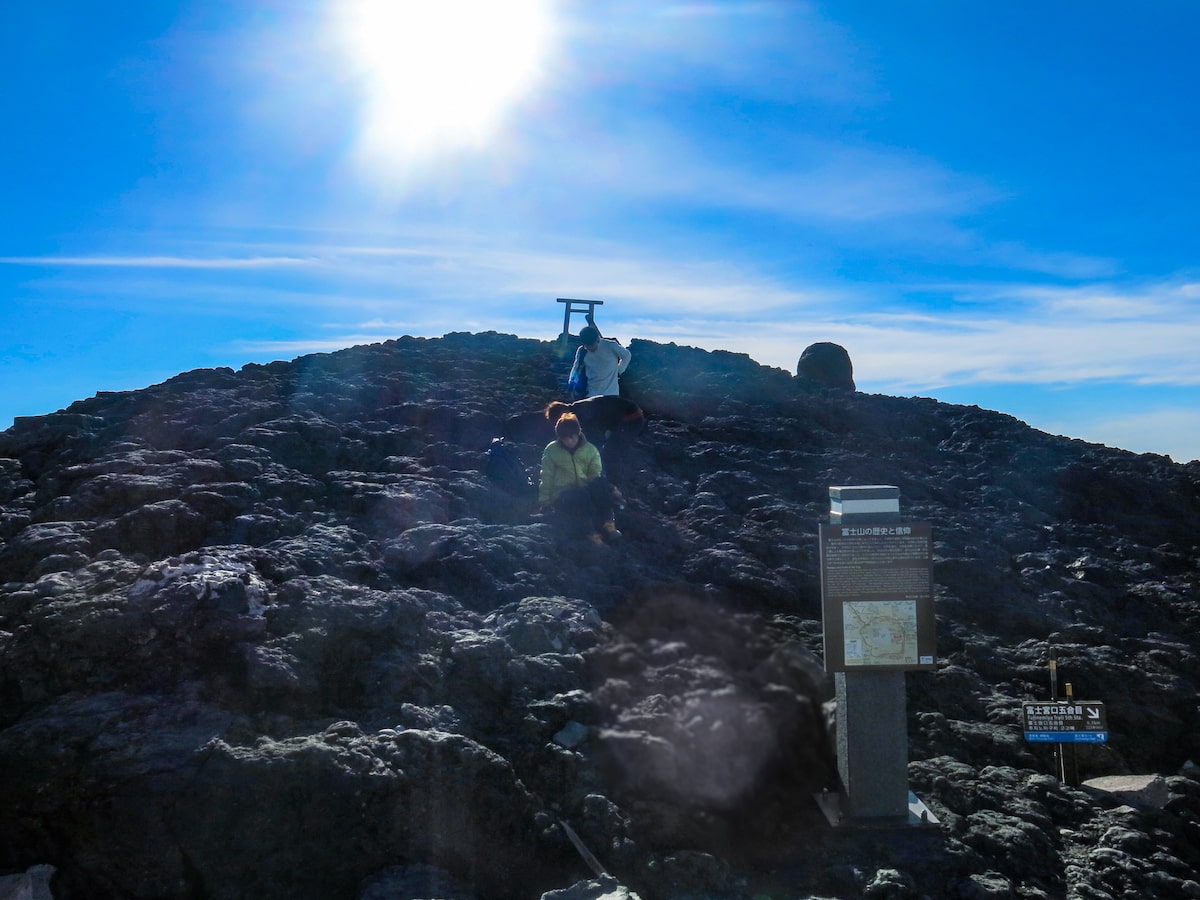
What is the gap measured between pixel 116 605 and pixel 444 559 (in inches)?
85.4

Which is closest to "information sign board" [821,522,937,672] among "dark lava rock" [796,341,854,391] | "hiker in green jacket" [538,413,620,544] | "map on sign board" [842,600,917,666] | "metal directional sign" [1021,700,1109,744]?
"map on sign board" [842,600,917,666]

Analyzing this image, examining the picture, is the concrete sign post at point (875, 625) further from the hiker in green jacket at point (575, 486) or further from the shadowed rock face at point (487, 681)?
the hiker in green jacket at point (575, 486)

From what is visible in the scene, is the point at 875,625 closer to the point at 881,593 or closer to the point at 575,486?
the point at 881,593

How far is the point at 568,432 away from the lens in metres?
7.84

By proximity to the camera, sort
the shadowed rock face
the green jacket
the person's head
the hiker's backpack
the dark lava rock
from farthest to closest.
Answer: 1. the dark lava rock
2. the hiker's backpack
3. the green jacket
4. the person's head
5. the shadowed rock face

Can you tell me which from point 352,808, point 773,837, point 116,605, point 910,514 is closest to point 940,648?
point 910,514

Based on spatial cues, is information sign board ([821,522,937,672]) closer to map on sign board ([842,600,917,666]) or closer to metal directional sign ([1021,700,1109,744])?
map on sign board ([842,600,917,666])

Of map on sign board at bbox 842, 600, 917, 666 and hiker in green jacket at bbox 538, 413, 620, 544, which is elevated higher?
hiker in green jacket at bbox 538, 413, 620, 544

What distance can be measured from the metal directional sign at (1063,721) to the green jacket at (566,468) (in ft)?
12.4

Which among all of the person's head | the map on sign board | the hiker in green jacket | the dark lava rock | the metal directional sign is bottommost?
the metal directional sign

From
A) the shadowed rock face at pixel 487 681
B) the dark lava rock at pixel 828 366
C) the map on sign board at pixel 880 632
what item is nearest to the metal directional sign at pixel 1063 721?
the shadowed rock face at pixel 487 681

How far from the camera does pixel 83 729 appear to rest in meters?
4.96

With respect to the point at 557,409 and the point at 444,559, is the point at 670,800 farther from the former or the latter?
the point at 557,409

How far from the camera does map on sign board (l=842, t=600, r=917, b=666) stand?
492cm
